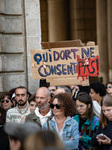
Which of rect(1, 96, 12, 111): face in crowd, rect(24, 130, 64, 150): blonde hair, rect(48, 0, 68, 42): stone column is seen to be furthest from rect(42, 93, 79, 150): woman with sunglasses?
rect(48, 0, 68, 42): stone column

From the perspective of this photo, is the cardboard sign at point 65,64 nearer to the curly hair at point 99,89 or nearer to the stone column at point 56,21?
the curly hair at point 99,89

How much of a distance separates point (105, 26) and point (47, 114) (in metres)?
14.9

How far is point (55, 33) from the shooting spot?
21312 mm

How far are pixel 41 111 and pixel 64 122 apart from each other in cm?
61

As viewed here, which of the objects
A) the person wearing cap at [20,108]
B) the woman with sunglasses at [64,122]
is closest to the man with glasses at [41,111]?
the woman with sunglasses at [64,122]

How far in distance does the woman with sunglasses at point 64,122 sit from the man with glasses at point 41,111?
28cm

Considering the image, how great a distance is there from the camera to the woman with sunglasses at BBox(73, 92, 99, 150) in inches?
240

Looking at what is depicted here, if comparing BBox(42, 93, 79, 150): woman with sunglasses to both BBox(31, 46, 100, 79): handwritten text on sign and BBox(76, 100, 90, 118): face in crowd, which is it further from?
BBox(31, 46, 100, 79): handwritten text on sign

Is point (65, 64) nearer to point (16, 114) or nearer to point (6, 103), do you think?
point (6, 103)

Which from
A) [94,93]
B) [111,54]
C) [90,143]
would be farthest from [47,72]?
[111,54]

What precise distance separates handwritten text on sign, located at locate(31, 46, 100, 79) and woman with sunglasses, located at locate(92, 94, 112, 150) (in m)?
2.65

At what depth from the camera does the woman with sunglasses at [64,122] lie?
219 inches

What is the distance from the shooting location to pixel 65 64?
8289 millimetres

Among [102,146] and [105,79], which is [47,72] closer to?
[102,146]
